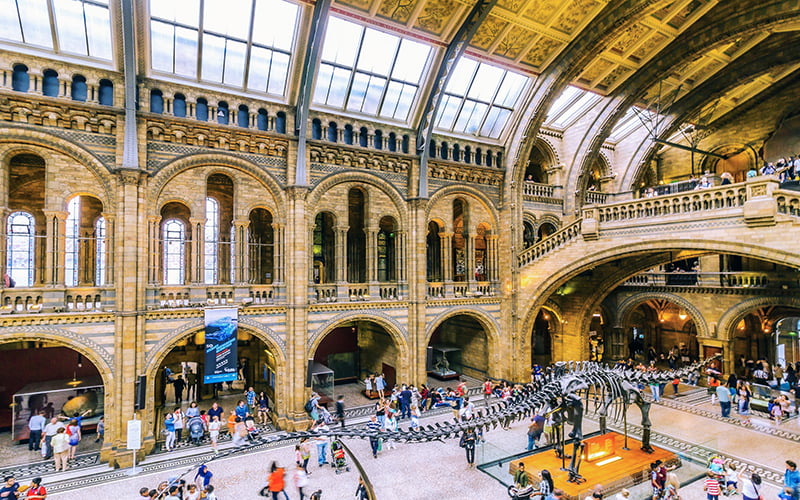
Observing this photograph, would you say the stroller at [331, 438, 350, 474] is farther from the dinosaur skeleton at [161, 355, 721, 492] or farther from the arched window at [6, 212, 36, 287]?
the arched window at [6, 212, 36, 287]

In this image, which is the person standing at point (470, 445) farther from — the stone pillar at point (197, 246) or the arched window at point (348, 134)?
the arched window at point (348, 134)

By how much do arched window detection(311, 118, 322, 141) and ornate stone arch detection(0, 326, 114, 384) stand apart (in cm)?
978

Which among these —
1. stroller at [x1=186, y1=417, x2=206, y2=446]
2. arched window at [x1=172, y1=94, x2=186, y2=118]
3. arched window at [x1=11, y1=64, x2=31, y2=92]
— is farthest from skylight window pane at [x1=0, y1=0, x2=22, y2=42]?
stroller at [x1=186, y1=417, x2=206, y2=446]

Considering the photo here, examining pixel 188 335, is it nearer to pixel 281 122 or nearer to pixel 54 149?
pixel 54 149

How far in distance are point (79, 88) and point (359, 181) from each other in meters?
9.36

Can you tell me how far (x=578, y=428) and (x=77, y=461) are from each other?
1422cm

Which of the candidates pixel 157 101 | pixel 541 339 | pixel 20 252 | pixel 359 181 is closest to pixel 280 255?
pixel 359 181

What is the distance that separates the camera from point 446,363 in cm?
2197

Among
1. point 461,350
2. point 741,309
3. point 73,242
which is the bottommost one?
point 461,350

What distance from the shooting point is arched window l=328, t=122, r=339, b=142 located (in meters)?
16.7

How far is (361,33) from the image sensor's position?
15344 millimetres

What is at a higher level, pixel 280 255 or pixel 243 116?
pixel 243 116

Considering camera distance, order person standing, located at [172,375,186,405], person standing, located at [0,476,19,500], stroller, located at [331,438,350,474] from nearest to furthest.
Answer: person standing, located at [0,476,19,500]
stroller, located at [331,438,350,474]
person standing, located at [172,375,186,405]

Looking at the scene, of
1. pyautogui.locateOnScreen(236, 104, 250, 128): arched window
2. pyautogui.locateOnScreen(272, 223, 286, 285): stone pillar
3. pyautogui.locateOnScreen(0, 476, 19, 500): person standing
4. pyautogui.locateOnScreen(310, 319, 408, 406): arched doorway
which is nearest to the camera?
pyautogui.locateOnScreen(0, 476, 19, 500): person standing
